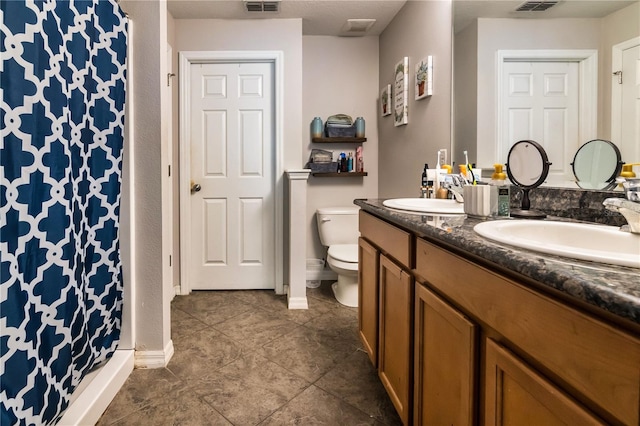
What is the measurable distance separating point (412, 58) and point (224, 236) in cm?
204

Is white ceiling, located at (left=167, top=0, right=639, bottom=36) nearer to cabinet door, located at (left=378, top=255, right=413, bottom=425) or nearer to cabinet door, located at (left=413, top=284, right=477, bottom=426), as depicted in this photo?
cabinet door, located at (left=378, top=255, right=413, bottom=425)

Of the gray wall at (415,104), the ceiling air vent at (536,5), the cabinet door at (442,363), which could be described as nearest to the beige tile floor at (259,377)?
the cabinet door at (442,363)

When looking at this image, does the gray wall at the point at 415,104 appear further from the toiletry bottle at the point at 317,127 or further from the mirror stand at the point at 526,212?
the mirror stand at the point at 526,212

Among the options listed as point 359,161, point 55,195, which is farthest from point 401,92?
point 55,195

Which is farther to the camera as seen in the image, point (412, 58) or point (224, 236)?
point (224, 236)

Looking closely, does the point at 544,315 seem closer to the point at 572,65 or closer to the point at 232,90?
the point at 572,65

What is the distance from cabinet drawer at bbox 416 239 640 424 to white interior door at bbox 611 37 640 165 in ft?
2.10

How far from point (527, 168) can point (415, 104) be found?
51.7 inches

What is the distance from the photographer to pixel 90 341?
1.41 metres

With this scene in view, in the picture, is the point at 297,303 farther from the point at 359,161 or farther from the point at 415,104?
the point at 415,104

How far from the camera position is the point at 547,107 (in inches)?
47.2

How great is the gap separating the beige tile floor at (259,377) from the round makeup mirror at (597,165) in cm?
112

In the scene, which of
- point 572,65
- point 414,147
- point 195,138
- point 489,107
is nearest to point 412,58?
point 414,147

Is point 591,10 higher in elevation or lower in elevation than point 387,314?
higher
